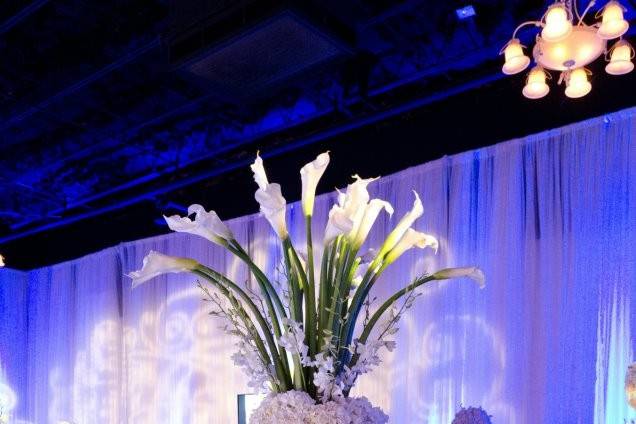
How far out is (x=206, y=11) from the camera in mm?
4492

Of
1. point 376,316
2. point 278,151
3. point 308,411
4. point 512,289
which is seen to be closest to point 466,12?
point 512,289

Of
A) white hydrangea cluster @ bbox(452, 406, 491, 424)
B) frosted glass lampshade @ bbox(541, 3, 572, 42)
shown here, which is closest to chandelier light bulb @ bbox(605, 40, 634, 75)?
frosted glass lampshade @ bbox(541, 3, 572, 42)

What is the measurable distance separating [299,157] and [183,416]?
9.66 ft

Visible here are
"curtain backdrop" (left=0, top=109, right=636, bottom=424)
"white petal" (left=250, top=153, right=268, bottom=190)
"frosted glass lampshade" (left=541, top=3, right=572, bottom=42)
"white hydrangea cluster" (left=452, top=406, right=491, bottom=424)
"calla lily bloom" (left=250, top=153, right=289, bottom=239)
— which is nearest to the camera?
"calla lily bloom" (left=250, top=153, right=289, bottom=239)

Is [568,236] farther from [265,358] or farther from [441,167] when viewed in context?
[265,358]

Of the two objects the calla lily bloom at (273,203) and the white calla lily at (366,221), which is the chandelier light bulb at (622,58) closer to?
the white calla lily at (366,221)

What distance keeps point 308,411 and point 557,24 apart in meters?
2.12

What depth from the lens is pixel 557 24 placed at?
3.29m

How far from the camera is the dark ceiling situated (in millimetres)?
4688

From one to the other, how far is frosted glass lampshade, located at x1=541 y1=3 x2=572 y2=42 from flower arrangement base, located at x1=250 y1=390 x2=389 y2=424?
1.99 meters

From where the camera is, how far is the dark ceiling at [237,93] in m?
4.69

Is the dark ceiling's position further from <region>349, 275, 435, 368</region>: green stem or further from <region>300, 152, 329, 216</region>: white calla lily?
<region>349, 275, 435, 368</region>: green stem

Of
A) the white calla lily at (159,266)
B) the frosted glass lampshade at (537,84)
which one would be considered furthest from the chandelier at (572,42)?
the white calla lily at (159,266)

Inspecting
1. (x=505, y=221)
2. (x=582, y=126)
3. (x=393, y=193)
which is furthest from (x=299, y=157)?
(x=582, y=126)
